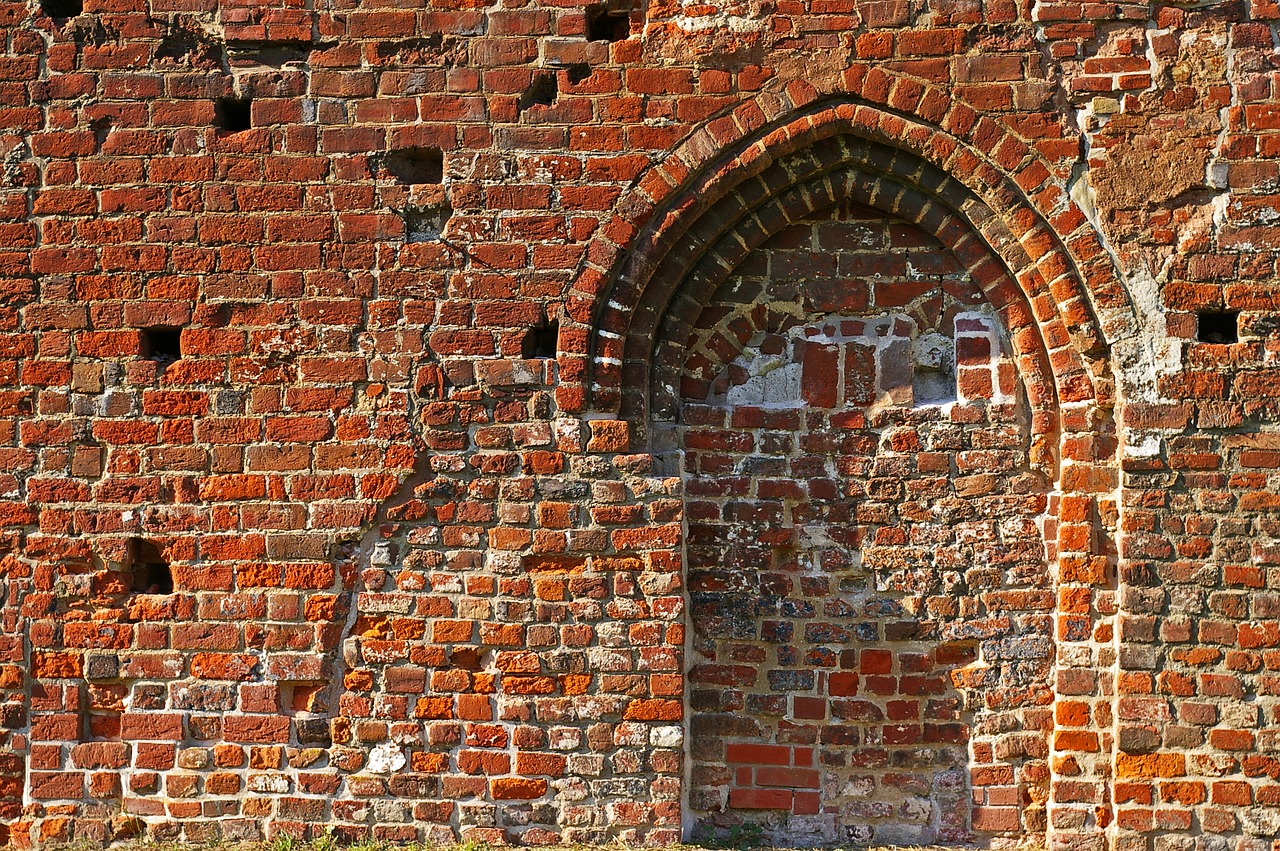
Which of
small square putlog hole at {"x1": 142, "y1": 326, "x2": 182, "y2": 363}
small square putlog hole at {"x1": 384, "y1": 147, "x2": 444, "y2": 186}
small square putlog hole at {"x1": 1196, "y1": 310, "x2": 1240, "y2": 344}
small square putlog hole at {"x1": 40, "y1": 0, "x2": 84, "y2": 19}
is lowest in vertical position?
small square putlog hole at {"x1": 142, "y1": 326, "x2": 182, "y2": 363}

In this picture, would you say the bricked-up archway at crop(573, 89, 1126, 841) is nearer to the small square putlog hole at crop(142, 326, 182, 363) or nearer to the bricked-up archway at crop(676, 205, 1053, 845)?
the bricked-up archway at crop(676, 205, 1053, 845)

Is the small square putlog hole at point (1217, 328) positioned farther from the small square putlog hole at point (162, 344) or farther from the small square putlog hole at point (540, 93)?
the small square putlog hole at point (162, 344)

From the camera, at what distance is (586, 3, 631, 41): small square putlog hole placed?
437 centimetres

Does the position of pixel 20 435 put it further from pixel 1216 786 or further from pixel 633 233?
pixel 1216 786

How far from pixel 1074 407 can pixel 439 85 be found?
2.80m

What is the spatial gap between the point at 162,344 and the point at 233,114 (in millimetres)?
991

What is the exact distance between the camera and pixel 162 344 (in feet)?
14.5

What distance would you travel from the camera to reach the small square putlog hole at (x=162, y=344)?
4.34 metres

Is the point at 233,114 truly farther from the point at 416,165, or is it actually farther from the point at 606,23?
the point at 606,23

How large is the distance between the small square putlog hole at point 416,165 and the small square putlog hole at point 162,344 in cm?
108

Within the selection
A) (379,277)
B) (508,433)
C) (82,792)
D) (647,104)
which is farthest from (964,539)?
(82,792)

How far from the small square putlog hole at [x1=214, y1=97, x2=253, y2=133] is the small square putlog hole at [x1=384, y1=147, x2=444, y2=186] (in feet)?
1.96

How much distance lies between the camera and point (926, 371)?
4.43 m

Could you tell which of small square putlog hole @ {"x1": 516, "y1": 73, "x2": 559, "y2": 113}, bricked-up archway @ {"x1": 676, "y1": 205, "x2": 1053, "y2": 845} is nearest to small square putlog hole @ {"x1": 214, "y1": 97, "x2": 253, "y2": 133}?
small square putlog hole @ {"x1": 516, "y1": 73, "x2": 559, "y2": 113}
